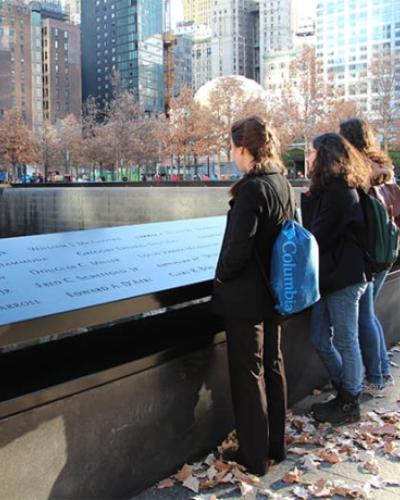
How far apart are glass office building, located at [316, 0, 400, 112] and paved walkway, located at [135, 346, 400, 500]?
10366cm

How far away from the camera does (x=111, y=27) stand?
523 ft

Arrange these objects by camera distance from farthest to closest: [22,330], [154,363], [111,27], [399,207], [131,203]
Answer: [111,27]
[131,203]
[399,207]
[154,363]
[22,330]

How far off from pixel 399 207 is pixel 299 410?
167 cm

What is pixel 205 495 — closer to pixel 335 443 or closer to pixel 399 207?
pixel 335 443

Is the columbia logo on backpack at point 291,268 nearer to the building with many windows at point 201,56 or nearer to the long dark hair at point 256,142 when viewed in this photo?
the long dark hair at point 256,142

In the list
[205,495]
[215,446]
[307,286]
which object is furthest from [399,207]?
[205,495]

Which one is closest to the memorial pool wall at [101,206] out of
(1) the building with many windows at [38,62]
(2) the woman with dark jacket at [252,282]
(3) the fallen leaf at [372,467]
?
(3) the fallen leaf at [372,467]

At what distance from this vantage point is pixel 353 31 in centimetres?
11062

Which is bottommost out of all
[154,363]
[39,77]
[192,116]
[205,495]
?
[205,495]

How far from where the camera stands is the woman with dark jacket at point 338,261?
376 centimetres

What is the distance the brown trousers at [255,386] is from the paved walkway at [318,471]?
5.6 inches

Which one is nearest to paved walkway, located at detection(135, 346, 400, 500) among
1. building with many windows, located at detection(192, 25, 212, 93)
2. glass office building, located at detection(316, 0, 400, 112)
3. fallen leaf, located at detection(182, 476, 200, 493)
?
fallen leaf, located at detection(182, 476, 200, 493)

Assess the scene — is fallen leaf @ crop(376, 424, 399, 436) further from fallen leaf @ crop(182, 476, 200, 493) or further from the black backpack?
fallen leaf @ crop(182, 476, 200, 493)

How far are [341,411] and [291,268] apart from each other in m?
1.44
